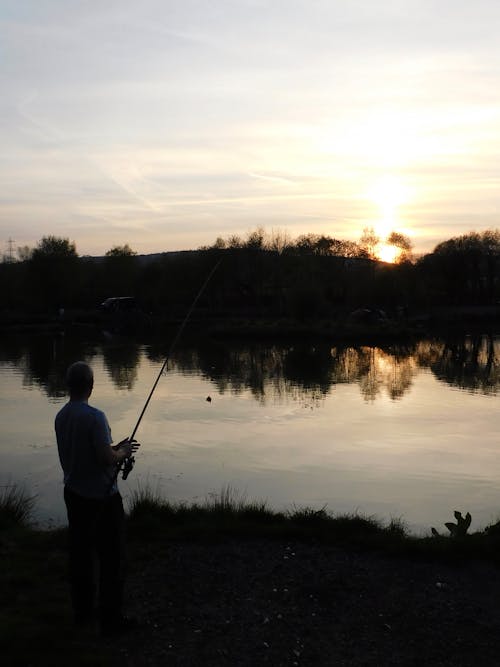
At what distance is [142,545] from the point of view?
620 cm

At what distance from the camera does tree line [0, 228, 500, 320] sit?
64.9m

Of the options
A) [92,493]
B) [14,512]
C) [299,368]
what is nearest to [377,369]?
[299,368]

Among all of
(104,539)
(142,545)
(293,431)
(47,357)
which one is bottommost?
(293,431)

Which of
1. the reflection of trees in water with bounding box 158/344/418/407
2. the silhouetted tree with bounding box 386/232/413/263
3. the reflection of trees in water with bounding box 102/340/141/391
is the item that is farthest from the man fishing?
the silhouetted tree with bounding box 386/232/413/263

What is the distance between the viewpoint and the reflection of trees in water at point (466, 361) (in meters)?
23.6

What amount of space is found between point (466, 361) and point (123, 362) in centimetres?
1554

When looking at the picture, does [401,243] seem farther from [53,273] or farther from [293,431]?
[293,431]

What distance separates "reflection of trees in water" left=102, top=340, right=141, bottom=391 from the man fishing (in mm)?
17071

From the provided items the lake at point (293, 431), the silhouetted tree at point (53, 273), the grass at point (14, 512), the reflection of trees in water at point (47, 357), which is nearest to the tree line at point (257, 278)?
the silhouetted tree at point (53, 273)

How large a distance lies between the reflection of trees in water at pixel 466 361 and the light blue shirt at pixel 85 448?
18.8m

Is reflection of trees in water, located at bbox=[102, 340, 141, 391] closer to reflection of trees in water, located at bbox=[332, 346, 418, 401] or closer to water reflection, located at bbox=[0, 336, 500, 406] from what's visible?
water reflection, located at bbox=[0, 336, 500, 406]

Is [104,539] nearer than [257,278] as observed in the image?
Yes

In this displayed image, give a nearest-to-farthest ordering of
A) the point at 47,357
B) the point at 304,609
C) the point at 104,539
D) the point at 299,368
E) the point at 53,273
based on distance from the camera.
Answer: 1. the point at 104,539
2. the point at 304,609
3. the point at 299,368
4. the point at 47,357
5. the point at 53,273

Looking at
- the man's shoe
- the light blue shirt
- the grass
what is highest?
the light blue shirt
